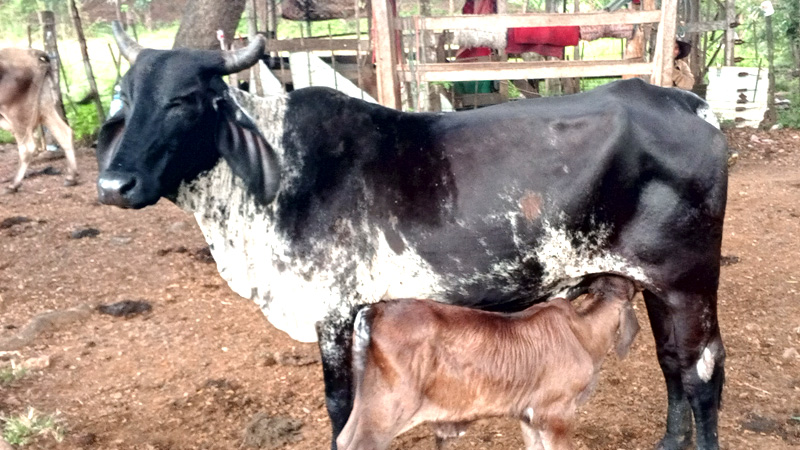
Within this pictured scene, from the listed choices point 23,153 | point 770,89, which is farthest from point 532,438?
point 770,89

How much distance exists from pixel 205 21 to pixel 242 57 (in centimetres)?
622

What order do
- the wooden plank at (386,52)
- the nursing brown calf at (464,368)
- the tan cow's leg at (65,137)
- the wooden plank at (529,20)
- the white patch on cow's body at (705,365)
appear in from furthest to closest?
the tan cow's leg at (65,137)
the wooden plank at (529,20)
the wooden plank at (386,52)
the white patch on cow's body at (705,365)
the nursing brown calf at (464,368)

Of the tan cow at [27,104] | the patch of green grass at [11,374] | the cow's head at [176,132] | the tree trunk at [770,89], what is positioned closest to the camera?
the cow's head at [176,132]

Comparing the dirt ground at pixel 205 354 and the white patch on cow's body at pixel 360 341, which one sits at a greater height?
the white patch on cow's body at pixel 360 341

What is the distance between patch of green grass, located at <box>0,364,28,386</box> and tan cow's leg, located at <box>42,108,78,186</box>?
194 inches

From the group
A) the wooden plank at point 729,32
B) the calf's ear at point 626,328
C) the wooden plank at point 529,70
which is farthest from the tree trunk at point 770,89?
the calf's ear at point 626,328

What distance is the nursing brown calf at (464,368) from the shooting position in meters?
3.14

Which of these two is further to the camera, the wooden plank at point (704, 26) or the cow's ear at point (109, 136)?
the wooden plank at point (704, 26)

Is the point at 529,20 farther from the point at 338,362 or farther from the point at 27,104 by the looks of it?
the point at 27,104

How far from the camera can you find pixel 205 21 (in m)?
9.22

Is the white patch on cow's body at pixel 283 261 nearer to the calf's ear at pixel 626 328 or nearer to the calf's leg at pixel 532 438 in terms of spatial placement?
the calf's leg at pixel 532 438

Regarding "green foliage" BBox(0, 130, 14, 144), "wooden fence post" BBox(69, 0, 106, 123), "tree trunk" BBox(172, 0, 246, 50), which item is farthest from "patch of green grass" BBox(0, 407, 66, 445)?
"green foliage" BBox(0, 130, 14, 144)

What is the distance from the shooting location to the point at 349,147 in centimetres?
352

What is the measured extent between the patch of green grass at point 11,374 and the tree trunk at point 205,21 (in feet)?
17.3
